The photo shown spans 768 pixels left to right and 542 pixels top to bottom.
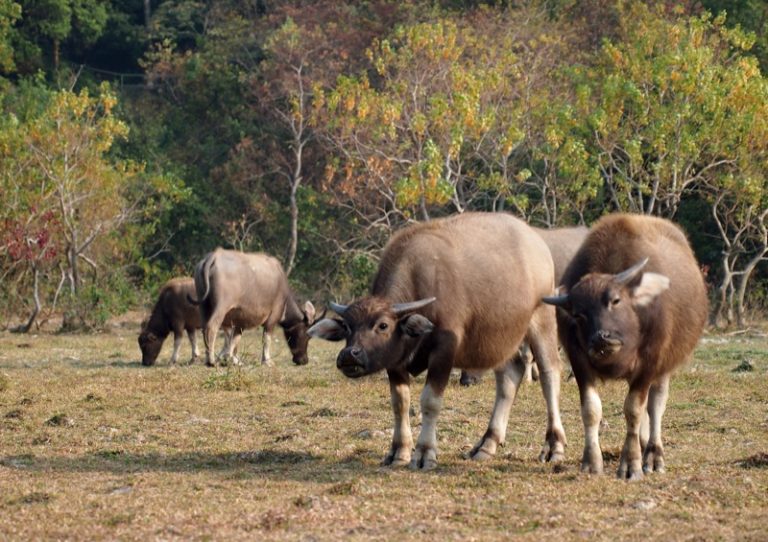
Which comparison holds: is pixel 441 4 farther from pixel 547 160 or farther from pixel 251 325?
pixel 251 325

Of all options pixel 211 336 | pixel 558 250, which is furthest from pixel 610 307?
Answer: pixel 211 336

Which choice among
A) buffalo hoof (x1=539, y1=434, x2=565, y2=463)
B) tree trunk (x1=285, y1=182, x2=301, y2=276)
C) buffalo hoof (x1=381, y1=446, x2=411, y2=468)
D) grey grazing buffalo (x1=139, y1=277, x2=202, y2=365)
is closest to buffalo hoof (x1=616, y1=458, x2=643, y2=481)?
buffalo hoof (x1=539, y1=434, x2=565, y2=463)

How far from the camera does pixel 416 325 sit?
8953 mm

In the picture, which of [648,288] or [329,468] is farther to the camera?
[329,468]

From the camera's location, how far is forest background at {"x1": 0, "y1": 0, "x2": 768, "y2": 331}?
2336 cm

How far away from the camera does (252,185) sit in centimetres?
3325

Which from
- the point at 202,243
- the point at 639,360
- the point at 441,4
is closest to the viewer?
the point at 639,360

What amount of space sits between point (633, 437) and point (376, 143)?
18.4 meters

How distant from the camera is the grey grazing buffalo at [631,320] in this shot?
8492 millimetres

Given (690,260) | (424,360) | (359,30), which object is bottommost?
(424,360)

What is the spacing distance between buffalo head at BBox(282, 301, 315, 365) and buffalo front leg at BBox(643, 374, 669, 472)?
9618 mm

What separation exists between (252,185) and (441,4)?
7.18 metres

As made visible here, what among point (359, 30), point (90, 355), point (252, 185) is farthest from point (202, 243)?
point (90, 355)

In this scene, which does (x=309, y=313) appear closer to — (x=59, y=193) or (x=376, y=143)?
(x=376, y=143)
